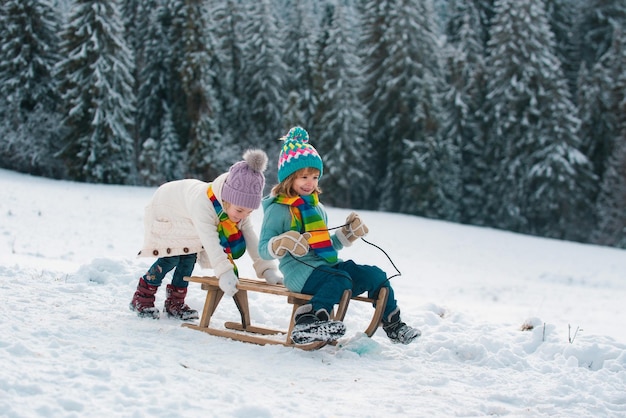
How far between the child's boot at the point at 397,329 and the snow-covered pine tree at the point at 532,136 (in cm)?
2945

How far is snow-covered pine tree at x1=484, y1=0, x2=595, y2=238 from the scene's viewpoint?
1278 inches

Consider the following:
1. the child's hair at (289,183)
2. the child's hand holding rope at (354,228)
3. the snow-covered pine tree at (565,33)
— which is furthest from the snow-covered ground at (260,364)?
the snow-covered pine tree at (565,33)

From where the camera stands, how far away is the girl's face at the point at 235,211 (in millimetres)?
5054

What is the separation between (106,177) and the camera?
3009cm

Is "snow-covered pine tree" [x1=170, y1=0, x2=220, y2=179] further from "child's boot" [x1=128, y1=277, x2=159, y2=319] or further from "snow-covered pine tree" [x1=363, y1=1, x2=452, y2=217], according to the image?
"child's boot" [x1=128, y1=277, x2=159, y2=319]

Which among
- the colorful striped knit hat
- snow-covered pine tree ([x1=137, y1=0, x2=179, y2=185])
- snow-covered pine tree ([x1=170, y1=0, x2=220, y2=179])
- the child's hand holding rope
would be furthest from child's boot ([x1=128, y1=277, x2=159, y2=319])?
snow-covered pine tree ([x1=137, y1=0, x2=179, y2=185])

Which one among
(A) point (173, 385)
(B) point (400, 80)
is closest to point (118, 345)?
(A) point (173, 385)

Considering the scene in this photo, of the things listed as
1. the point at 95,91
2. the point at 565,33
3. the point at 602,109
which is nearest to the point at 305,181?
the point at 95,91

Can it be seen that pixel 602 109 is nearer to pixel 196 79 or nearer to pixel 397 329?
pixel 196 79

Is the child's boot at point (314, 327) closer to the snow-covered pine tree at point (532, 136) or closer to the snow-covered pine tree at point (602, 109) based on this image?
the snow-covered pine tree at point (532, 136)

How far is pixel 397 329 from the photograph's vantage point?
193 inches

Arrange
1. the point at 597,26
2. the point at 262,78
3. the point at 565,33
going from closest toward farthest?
the point at 262,78
the point at 565,33
the point at 597,26

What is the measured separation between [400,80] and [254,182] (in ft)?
102

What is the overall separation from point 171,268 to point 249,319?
802mm
